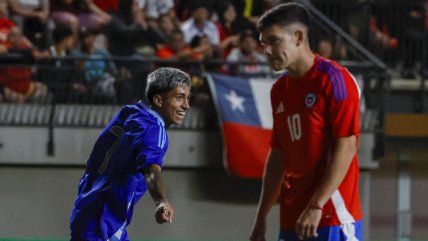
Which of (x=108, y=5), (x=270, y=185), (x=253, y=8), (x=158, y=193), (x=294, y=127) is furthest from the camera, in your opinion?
(x=253, y=8)

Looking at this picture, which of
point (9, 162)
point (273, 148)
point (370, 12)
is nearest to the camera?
point (273, 148)

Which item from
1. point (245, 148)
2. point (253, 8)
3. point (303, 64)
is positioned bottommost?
point (245, 148)

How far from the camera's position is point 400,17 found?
1485cm

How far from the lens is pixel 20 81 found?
518 inches

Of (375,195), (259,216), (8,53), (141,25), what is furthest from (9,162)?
(259,216)

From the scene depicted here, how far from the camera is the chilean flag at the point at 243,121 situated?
13.0 m

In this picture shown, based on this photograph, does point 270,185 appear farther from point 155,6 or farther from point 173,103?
point 155,6

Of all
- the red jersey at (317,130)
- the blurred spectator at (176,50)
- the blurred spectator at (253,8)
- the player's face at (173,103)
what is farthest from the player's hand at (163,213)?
the blurred spectator at (253,8)

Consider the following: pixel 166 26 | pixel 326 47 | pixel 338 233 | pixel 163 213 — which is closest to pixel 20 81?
pixel 166 26

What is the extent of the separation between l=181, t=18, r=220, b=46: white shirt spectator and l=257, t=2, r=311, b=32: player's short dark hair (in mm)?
7855

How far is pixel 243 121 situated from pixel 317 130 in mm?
7190

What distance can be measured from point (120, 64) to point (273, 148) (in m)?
7.25

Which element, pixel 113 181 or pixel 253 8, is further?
pixel 253 8

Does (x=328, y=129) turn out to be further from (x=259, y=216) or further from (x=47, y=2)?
(x=47, y=2)
